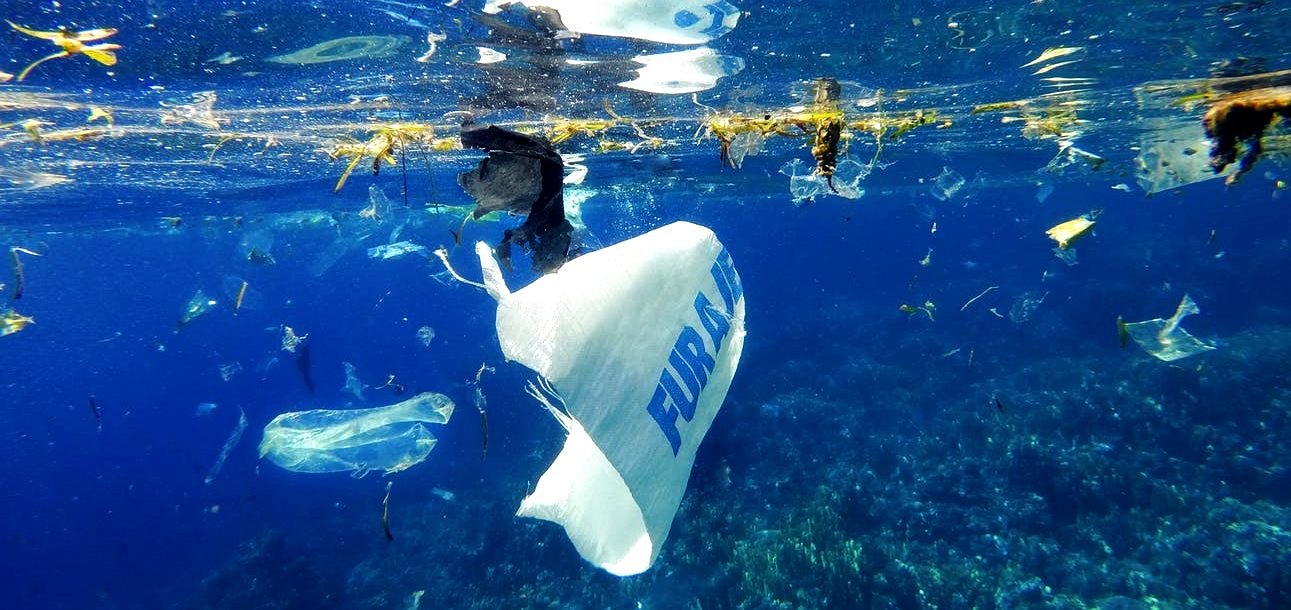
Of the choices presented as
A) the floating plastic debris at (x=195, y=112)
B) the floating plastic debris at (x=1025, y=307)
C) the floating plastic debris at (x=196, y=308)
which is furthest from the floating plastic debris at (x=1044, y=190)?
the floating plastic debris at (x=196, y=308)

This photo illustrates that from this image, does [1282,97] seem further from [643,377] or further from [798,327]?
[798,327]

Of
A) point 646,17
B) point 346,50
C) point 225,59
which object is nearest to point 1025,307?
point 646,17

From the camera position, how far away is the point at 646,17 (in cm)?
595

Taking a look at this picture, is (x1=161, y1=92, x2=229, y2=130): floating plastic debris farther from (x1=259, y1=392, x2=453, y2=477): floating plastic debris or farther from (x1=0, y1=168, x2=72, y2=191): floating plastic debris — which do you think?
(x1=0, y1=168, x2=72, y2=191): floating plastic debris

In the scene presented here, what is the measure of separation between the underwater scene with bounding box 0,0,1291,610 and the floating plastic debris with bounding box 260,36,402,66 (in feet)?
0.21

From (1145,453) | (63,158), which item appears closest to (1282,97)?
(1145,453)

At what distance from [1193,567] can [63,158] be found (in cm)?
2368

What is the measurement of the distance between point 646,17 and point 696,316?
4382mm

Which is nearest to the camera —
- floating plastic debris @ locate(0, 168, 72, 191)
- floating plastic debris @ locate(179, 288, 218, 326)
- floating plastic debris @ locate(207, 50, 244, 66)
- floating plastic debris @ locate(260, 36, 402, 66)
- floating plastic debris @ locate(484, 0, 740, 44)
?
floating plastic debris @ locate(484, 0, 740, 44)

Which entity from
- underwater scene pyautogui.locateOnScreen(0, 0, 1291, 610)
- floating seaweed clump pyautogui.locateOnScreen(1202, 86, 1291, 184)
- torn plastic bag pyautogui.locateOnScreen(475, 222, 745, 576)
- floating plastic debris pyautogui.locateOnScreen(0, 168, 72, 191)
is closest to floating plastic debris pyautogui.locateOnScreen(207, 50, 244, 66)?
underwater scene pyautogui.locateOnScreen(0, 0, 1291, 610)

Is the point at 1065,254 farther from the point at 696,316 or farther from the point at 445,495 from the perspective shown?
the point at 445,495

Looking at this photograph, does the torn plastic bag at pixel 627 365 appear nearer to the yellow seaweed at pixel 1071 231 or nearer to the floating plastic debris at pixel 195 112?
the yellow seaweed at pixel 1071 231

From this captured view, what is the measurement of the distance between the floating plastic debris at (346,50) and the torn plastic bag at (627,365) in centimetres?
503

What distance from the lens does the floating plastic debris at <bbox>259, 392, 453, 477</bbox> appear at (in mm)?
9816
